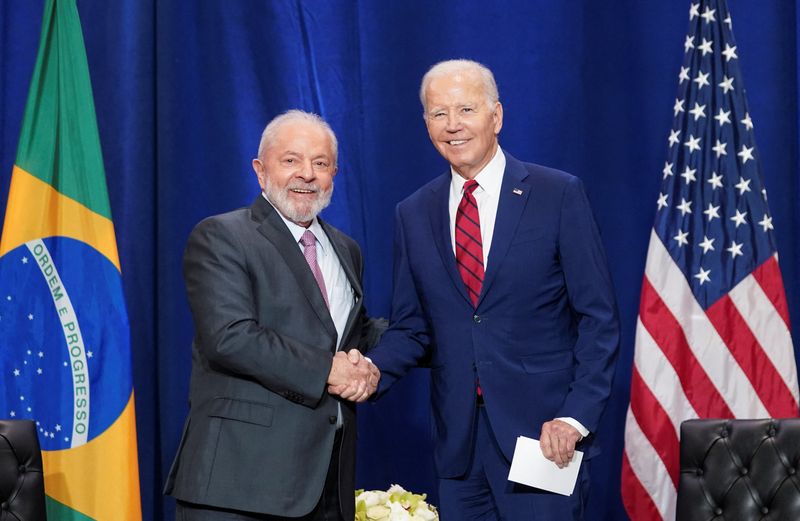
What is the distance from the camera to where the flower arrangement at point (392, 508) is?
3502mm

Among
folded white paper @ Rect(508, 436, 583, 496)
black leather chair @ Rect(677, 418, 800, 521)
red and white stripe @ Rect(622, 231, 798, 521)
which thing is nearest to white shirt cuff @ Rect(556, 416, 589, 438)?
folded white paper @ Rect(508, 436, 583, 496)

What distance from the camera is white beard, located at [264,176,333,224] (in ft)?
10.3

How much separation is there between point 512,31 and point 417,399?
1.83 meters

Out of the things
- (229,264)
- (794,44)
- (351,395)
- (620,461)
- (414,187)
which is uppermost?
(794,44)

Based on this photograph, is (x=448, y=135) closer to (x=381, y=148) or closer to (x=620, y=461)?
(x=381, y=148)

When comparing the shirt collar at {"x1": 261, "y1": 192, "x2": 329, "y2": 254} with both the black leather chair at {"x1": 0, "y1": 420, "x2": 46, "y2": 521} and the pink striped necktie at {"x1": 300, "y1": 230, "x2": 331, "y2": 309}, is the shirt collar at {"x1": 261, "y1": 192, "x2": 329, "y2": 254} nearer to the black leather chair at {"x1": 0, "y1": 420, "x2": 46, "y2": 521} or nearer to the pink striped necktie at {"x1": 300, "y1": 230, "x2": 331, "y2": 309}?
the pink striped necktie at {"x1": 300, "y1": 230, "x2": 331, "y2": 309}

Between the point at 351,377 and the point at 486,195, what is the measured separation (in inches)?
28.1

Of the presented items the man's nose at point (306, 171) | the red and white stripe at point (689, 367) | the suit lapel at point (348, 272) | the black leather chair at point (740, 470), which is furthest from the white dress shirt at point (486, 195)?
the red and white stripe at point (689, 367)

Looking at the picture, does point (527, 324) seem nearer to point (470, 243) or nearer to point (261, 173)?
point (470, 243)

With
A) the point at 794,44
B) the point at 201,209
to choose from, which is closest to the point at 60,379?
the point at 201,209

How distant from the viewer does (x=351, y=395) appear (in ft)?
9.78

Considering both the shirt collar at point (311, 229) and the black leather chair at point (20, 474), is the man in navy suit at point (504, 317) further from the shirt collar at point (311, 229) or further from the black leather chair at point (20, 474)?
the black leather chair at point (20, 474)

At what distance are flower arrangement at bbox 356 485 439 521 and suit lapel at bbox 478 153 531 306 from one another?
0.98m

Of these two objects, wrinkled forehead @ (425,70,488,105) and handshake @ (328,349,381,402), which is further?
wrinkled forehead @ (425,70,488,105)
